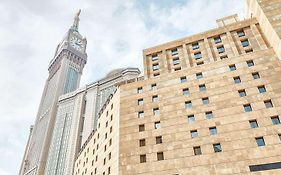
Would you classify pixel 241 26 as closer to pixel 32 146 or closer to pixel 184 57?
pixel 184 57

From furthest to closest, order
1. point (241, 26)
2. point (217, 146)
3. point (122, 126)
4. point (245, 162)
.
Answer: point (241, 26)
point (122, 126)
point (217, 146)
point (245, 162)

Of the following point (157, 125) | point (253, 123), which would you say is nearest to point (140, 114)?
point (157, 125)

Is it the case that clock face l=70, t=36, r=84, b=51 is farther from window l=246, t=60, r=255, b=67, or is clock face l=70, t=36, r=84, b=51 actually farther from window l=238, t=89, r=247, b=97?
window l=238, t=89, r=247, b=97

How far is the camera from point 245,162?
98.8 ft

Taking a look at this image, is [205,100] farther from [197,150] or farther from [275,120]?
[275,120]

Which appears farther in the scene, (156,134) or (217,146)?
(156,134)

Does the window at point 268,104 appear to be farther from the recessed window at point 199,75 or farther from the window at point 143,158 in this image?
the window at point 143,158

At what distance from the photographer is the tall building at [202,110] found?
3142 cm

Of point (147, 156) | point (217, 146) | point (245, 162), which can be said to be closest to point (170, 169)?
point (147, 156)

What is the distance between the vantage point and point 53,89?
15438cm

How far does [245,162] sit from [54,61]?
161 metres

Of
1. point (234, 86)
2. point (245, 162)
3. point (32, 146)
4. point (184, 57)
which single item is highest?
point (32, 146)

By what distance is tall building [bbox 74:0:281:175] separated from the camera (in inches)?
1237

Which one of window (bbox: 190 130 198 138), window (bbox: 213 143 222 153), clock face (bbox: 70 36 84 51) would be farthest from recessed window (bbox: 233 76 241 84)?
clock face (bbox: 70 36 84 51)
